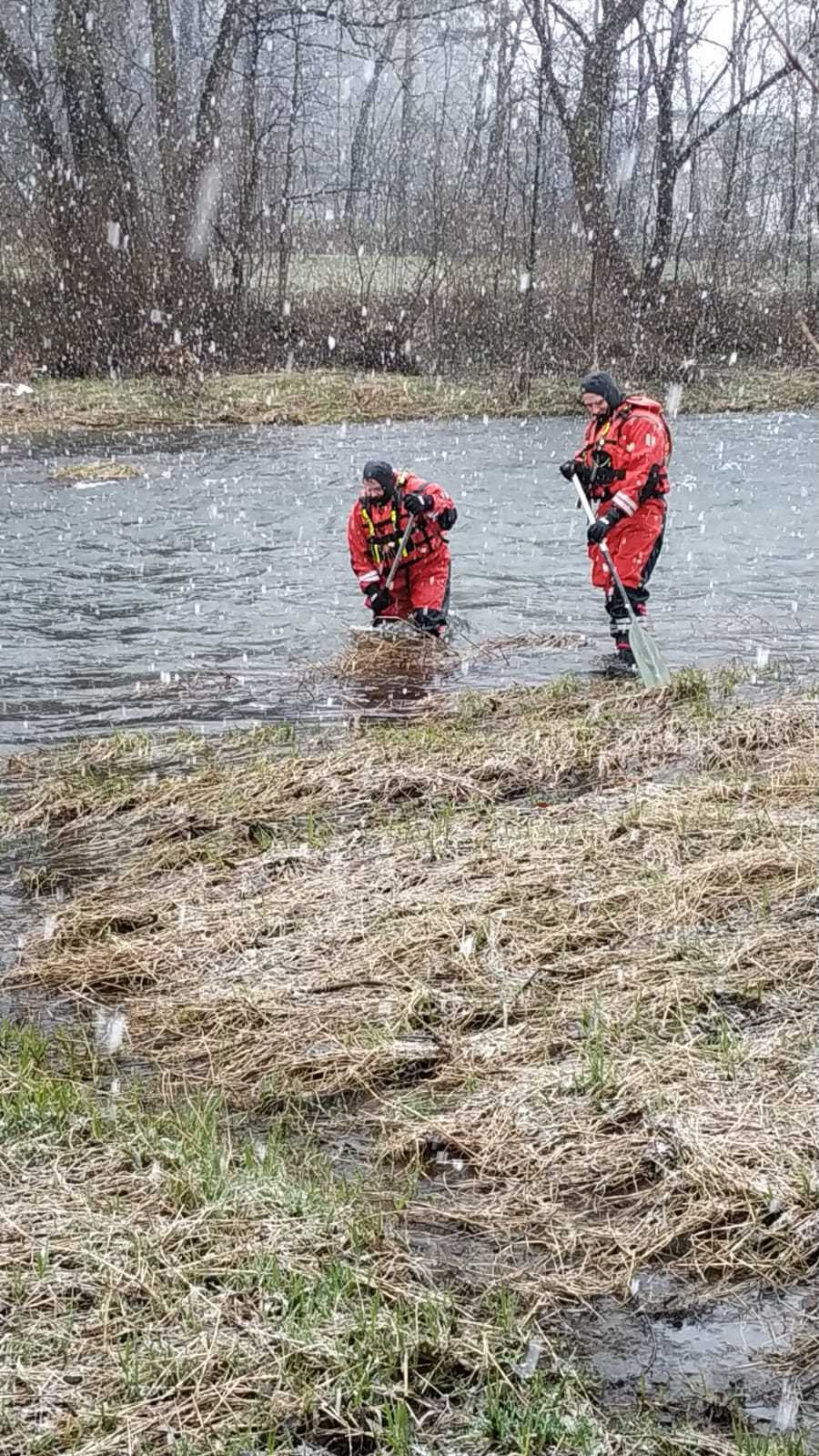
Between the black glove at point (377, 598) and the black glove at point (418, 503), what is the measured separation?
2.25 ft

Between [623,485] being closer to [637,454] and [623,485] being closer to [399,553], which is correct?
[637,454]

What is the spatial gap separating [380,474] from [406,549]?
0.67 meters

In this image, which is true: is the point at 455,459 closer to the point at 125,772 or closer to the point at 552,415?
the point at 552,415

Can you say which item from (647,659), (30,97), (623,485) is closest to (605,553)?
(623,485)

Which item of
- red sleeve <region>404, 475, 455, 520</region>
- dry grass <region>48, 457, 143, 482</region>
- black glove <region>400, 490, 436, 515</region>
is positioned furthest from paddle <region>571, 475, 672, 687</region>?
dry grass <region>48, 457, 143, 482</region>

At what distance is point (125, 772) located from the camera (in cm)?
743

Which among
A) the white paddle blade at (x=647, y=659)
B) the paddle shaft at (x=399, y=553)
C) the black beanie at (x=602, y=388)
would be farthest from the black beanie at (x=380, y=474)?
the white paddle blade at (x=647, y=659)

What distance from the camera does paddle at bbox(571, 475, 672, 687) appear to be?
28.7 ft

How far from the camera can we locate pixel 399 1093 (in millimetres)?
4277

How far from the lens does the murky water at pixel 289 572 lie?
9.53 metres

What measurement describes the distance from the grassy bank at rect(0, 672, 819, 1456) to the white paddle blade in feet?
5.54

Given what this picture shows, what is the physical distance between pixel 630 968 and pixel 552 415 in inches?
776

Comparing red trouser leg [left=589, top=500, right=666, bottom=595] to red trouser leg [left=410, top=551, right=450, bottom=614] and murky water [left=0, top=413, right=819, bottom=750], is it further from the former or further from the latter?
red trouser leg [left=410, top=551, right=450, bottom=614]

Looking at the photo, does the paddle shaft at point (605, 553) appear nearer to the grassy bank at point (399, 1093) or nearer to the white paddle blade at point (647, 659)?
the white paddle blade at point (647, 659)
